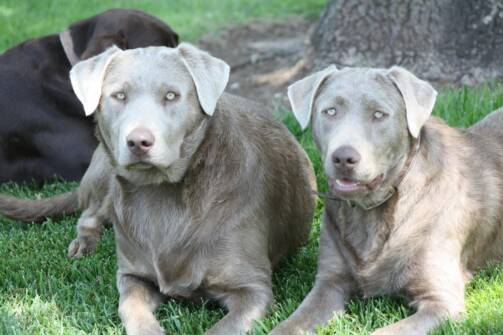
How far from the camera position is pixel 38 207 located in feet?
21.0

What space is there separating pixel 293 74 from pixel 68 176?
2.64 m

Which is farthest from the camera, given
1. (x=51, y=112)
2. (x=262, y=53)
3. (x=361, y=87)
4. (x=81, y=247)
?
(x=262, y=53)

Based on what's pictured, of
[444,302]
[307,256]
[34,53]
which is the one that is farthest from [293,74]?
[444,302]

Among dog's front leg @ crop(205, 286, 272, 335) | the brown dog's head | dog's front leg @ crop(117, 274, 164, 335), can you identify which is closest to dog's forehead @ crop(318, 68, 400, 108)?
dog's front leg @ crop(205, 286, 272, 335)

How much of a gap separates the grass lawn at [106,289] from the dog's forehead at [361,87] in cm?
102

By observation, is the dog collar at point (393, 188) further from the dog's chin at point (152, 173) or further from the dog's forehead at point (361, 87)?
the dog's chin at point (152, 173)

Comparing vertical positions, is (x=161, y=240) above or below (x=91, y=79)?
below

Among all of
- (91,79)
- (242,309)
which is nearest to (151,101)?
(91,79)

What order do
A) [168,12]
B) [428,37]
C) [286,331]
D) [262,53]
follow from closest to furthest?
[286,331], [428,37], [262,53], [168,12]

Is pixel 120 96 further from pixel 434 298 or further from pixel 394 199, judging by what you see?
pixel 434 298

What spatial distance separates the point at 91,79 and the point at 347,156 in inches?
53.5

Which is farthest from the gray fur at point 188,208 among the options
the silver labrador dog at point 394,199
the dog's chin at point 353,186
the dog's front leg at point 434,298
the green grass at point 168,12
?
the green grass at point 168,12

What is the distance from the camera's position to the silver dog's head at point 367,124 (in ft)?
14.8

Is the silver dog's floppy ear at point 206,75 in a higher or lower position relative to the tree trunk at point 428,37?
higher
